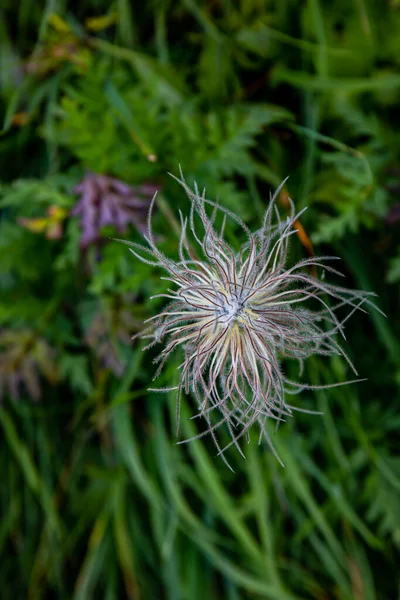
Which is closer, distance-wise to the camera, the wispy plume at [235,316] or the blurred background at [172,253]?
the wispy plume at [235,316]

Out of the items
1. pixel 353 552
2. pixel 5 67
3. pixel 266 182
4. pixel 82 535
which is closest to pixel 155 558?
pixel 82 535

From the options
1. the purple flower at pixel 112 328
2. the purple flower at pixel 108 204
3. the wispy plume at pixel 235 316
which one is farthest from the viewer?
the purple flower at pixel 112 328

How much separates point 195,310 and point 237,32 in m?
0.96

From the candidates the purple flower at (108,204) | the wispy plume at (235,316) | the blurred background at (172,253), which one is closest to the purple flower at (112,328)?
the blurred background at (172,253)

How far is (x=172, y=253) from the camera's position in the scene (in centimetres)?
112

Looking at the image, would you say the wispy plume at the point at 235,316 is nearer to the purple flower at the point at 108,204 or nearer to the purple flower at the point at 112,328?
the purple flower at the point at 108,204

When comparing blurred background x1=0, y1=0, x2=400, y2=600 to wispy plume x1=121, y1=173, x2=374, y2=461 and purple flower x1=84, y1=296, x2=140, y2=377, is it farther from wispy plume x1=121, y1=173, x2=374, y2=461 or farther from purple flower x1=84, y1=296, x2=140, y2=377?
wispy plume x1=121, y1=173, x2=374, y2=461

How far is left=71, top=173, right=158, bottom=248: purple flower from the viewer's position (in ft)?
4.10

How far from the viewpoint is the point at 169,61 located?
1493 mm

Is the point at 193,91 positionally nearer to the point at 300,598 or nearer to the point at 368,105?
the point at 368,105

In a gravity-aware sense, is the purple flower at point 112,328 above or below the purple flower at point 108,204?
below

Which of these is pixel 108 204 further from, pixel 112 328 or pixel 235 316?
pixel 235 316

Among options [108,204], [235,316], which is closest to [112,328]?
[108,204]

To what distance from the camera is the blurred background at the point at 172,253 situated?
4.21ft
